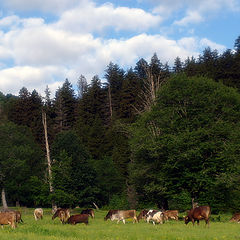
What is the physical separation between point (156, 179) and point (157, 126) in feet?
19.5

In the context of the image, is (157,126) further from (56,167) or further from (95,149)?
(95,149)

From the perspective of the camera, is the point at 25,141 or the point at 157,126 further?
the point at 25,141

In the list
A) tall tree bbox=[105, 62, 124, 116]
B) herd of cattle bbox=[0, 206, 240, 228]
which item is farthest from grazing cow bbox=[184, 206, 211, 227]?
tall tree bbox=[105, 62, 124, 116]

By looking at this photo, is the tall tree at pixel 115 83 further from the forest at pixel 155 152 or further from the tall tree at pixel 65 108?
the tall tree at pixel 65 108

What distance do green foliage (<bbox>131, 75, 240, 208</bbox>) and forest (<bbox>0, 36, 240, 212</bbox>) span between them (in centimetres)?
10

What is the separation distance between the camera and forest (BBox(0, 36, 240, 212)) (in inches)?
1526

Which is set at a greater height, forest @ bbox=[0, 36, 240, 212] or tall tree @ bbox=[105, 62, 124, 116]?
tall tree @ bbox=[105, 62, 124, 116]

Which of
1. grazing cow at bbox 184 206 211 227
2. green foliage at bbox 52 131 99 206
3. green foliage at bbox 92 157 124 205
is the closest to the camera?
grazing cow at bbox 184 206 211 227

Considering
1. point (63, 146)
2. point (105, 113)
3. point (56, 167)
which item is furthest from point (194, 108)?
point (105, 113)

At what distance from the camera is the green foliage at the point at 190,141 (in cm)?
3825

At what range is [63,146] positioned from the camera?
196 ft

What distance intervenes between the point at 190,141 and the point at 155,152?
414cm

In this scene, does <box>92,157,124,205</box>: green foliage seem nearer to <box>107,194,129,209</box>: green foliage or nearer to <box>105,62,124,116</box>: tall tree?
<box>107,194,129,209</box>: green foliage

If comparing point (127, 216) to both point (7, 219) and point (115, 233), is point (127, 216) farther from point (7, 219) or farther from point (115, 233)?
point (7, 219)
